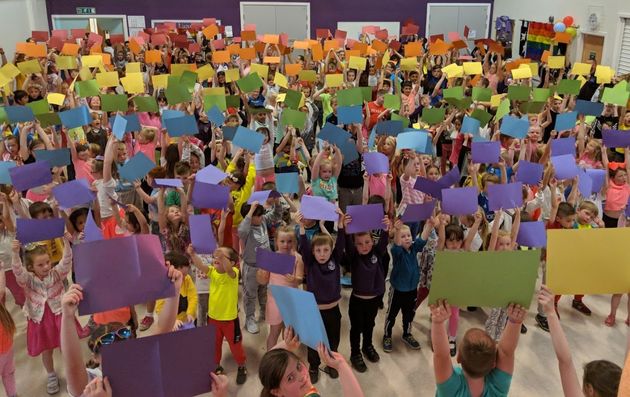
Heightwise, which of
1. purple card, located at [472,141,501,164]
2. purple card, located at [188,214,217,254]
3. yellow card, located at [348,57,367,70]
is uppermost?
yellow card, located at [348,57,367,70]

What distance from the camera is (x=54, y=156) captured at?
193 inches

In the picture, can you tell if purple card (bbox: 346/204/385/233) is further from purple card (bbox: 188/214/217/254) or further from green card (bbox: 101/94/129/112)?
green card (bbox: 101/94/129/112)

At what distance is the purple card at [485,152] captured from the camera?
200 inches

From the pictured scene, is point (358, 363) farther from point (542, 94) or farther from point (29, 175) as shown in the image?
point (542, 94)

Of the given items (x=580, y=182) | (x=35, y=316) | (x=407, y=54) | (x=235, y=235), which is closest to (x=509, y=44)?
(x=407, y=54)

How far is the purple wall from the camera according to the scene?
15.7 metres

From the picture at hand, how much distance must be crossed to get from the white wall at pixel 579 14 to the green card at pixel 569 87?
5827 mm

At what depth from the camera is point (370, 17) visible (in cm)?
1722

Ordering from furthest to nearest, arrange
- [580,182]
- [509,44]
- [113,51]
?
[509,44]
[113,51]
[580,182]

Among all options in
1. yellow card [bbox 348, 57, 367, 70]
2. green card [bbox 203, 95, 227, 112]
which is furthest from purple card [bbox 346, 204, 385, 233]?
yellow card [bbox 348, 57, 367, 70]

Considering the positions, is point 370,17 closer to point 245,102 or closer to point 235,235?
point 245,102

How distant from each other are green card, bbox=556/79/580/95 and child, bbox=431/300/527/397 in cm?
580

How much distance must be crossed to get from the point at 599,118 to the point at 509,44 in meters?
9.78

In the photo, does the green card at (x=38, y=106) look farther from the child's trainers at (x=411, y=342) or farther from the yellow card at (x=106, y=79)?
the child's trainers at (x=411, y=342)
